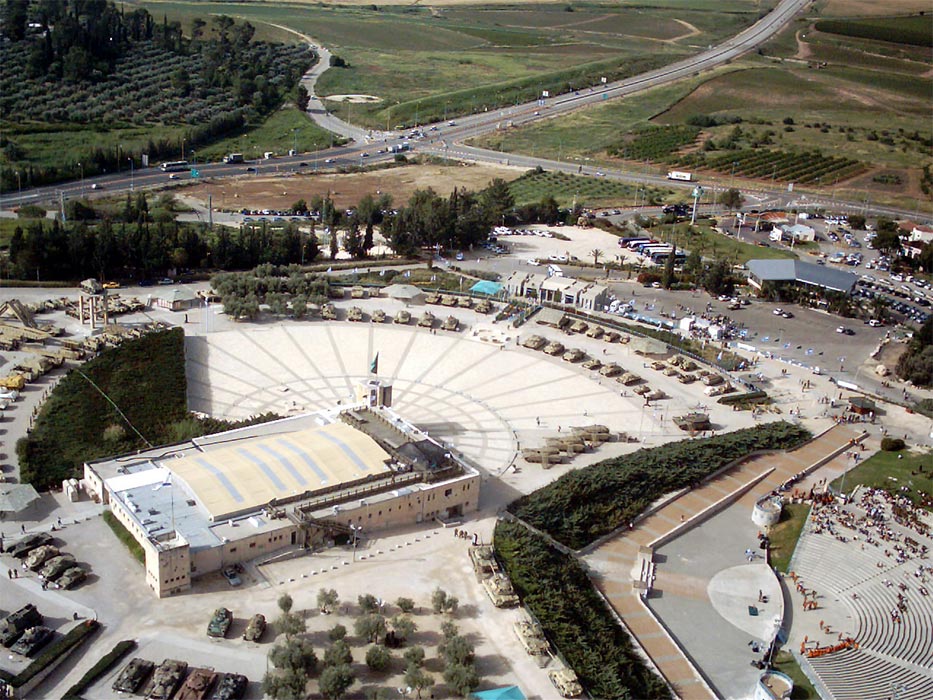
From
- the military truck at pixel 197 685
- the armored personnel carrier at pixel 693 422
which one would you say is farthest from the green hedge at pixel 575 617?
the armored personnel carrier at pixel 693 422

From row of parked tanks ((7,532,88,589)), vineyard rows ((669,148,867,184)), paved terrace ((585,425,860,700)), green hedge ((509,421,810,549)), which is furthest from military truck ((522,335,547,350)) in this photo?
vineyard rows ((669,148,867,184))

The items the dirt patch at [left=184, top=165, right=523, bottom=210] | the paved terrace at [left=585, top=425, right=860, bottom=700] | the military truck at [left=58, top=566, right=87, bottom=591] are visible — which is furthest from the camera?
the dirt patch at [left=184, top=165, right=523, bottom=210]

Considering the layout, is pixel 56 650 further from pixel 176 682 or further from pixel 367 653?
pixel 367 653

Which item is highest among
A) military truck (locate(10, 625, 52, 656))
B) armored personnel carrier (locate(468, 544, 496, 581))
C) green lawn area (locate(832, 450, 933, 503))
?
military truck (locate(10, 625, 52, 656))

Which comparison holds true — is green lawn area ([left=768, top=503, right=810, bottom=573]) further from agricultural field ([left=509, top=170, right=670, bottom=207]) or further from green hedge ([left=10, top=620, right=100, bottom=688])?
agricultural field ([left=509, top=170, right=670, bottom=207])

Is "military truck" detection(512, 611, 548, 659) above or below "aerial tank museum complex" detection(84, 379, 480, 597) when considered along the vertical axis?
below

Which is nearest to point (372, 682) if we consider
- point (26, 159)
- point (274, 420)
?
point (274, 420)
